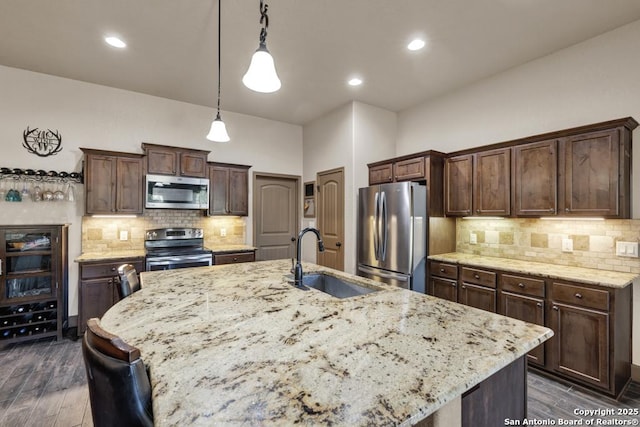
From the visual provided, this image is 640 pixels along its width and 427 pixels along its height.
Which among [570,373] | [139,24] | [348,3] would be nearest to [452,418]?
[570,373]

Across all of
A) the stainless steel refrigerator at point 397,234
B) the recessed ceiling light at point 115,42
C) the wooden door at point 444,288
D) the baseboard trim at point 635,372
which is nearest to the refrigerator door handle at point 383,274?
the stainless steel refrigerator at point 397,234

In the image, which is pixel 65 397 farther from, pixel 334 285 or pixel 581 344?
pixel 581 344

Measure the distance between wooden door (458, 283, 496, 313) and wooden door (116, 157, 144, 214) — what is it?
3904 millimetres

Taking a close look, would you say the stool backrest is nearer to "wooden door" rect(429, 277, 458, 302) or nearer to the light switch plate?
Answer: "wooden door" rect(429, 277, 458, 302)

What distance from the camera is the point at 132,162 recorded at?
12.1ft

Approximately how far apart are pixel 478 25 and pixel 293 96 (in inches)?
91.6

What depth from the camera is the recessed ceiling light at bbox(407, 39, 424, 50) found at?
9.18 ft

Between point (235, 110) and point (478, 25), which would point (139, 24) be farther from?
point (478, 25)

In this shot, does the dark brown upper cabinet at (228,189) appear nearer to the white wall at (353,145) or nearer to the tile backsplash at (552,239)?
the white wall at (353,145)

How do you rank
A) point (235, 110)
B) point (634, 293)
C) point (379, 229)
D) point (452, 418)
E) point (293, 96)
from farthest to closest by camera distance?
point (235, 110), point (293, 96), point (379, 229), point (634, 293), point (452, 418)

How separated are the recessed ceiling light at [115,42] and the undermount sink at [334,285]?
2840mm

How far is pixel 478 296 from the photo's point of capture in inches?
117

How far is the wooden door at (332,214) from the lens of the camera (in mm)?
4391

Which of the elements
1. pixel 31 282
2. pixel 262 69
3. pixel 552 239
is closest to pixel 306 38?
pixel 262 69
